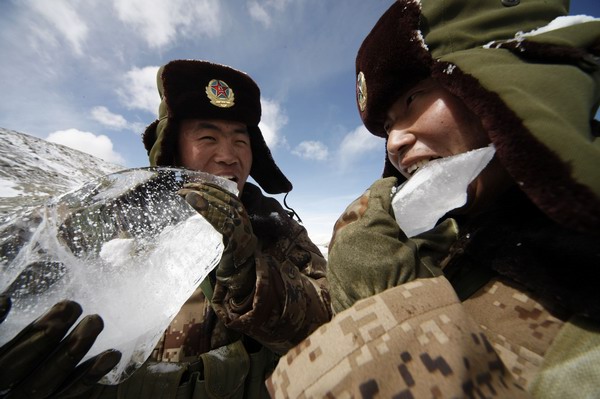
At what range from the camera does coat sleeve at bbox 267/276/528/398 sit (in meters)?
0.63

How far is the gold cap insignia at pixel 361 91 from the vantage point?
147 cm

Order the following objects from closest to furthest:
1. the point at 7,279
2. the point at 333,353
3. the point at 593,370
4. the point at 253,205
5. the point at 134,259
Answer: the point at 593,370 → the point at 333,353 → the point at 7,279 → the point at 134,259 → the point at 253,205

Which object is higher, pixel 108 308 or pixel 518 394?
pixel 108 308

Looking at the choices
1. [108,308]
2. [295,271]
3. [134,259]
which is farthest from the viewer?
[295,271]

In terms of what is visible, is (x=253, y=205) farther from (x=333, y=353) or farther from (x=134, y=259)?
(x=333, y=353)

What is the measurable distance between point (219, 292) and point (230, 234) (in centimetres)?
43

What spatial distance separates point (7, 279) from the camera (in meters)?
1.07

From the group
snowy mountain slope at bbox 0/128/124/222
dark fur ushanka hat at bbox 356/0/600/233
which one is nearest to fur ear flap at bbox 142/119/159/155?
snowy mountain slope at bbox 0/128/124/222

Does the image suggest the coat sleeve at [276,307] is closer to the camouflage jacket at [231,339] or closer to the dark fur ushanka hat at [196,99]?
the camouflage jacket at [231,339]

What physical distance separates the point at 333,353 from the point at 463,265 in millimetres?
733

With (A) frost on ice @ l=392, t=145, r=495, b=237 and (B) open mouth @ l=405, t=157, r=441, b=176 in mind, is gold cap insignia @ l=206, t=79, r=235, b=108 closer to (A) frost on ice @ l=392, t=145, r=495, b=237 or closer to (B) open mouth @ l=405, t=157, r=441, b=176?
(B) open mouth @ l=405, t=157, r=441, b=176

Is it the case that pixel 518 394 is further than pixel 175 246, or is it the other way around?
pixel 175 246

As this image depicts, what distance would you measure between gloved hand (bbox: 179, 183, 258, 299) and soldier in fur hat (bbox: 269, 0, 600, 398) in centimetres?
72

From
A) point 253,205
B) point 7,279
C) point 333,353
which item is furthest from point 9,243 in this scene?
point 253,205
